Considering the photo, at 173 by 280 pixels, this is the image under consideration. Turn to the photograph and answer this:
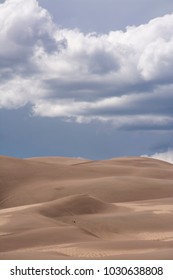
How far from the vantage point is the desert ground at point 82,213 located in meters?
16.0

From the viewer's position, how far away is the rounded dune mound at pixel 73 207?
26719 mm

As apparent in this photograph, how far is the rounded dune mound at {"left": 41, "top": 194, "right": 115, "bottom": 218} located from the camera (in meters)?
26.7

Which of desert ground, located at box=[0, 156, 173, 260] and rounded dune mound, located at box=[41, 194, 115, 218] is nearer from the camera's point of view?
desert ground, located at box=[0, 156, 173, 260]

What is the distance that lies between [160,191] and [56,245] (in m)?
23.0

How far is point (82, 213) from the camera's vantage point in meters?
27.5

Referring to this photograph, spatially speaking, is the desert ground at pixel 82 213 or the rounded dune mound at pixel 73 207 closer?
the desert ground at pixel 82 213

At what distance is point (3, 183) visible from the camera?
43562mm

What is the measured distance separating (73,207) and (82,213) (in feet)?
2.08

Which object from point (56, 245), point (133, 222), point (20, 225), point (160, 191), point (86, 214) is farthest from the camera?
point (160, 191)

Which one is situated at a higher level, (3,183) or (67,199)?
(3,183)

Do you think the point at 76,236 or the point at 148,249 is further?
the point at 76,236
